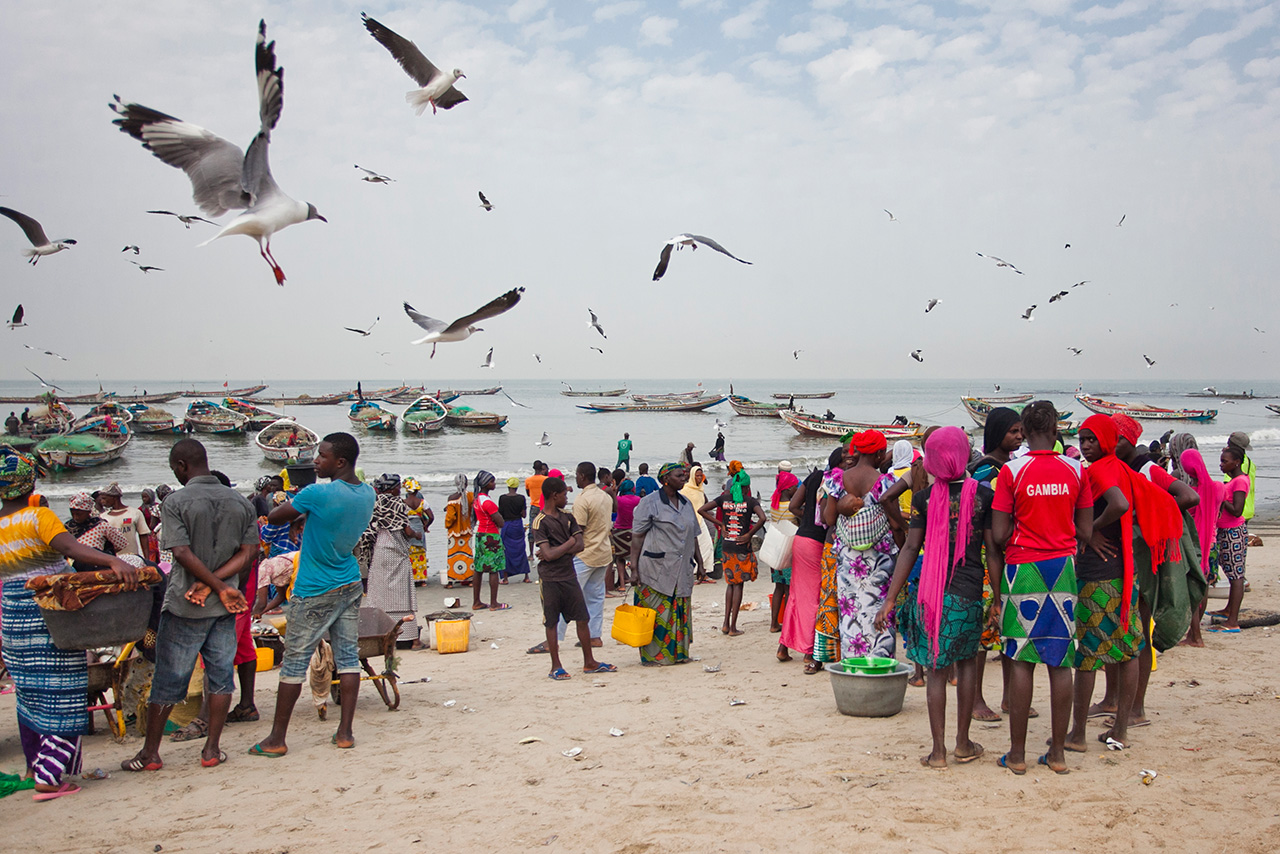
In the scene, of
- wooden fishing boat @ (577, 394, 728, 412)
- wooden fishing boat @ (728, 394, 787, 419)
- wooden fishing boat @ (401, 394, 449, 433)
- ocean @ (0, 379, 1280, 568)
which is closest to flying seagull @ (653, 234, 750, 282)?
ocean @ (0, 379, 1280, 568)

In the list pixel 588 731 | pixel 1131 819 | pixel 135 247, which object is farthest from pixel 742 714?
pixel 135 247

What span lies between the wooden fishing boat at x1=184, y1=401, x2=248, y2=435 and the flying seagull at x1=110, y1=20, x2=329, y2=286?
143ft

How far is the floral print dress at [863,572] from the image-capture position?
514cm

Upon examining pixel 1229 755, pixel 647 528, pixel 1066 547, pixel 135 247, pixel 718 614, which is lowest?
pixel 718 614

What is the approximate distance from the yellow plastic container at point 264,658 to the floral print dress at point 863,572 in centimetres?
473

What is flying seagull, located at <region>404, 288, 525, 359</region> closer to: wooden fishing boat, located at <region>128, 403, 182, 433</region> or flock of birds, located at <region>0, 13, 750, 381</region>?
flock of birds, located at <region>0, 13, 750, 381</region>

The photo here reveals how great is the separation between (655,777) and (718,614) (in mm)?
4987

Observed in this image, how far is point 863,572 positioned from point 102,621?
4.33 meters

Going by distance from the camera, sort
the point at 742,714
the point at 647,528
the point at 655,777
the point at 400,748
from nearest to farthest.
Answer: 1. the point at 655,777
2. the point at 400,748
3. the point at 742,714
4. the point at 647,528

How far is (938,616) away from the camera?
3.79 metres

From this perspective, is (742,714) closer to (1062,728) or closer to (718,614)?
(1062,728)

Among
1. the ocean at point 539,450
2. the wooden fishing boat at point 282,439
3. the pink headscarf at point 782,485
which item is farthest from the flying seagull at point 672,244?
the wooden fishing boat at point 282,439

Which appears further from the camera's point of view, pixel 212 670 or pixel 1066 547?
pixel 212 670

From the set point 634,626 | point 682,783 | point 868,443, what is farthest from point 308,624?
point 868,443
